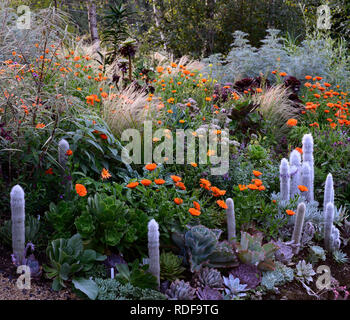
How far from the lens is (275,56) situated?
7.26m

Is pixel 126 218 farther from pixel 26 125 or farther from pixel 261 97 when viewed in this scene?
pixel 261 97

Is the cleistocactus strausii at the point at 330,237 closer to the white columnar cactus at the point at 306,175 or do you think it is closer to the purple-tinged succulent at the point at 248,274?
the white columnar cactus at the point at 306,175

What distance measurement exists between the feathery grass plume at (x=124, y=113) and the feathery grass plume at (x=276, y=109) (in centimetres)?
166

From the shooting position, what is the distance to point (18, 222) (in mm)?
2344

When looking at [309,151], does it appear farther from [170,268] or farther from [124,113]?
[124,113]

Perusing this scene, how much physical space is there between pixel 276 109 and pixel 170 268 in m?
3.50

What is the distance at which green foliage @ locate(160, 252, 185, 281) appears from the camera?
2518 mm

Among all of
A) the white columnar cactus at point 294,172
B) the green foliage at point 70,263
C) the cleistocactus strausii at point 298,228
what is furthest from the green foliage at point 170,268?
the white columnar cactus at point 294,172

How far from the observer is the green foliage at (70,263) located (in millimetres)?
2311

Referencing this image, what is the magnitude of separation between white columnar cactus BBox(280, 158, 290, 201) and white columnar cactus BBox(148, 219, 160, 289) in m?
1.43

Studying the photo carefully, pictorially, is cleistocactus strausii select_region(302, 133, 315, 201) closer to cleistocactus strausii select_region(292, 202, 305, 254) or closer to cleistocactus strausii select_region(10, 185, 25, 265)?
cleistocactus strausii select_region(292, 202, 305, 254)

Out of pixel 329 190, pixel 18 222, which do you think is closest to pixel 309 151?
pixel 329 190
